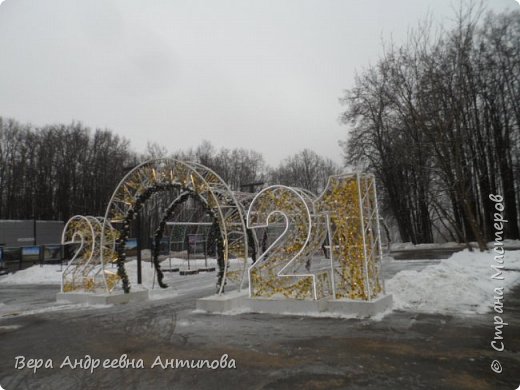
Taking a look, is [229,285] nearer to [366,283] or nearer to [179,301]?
[179,301]

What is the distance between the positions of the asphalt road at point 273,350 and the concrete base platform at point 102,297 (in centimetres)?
189

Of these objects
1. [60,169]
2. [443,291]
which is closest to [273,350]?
[443,291]

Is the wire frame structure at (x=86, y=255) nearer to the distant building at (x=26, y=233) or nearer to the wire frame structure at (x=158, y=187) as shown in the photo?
the wire frame structure at (x=158, y=187)

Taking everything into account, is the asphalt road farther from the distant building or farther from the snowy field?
the distant building

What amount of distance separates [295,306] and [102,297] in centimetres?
573

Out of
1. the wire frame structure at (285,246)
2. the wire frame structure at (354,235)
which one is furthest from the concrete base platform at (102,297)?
the wire frame structure at (354,235)

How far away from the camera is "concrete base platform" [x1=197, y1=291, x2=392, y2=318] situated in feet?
26.3

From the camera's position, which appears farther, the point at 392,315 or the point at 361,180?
the point at 361,180

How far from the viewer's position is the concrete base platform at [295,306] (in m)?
8.01

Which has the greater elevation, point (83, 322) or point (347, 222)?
point (347, 222)

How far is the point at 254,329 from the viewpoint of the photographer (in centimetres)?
738

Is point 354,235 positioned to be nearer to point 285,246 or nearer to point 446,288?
point 285,246

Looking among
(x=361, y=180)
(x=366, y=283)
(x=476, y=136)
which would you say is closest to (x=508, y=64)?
(x=476, y=136)

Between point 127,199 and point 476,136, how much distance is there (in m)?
19.7
